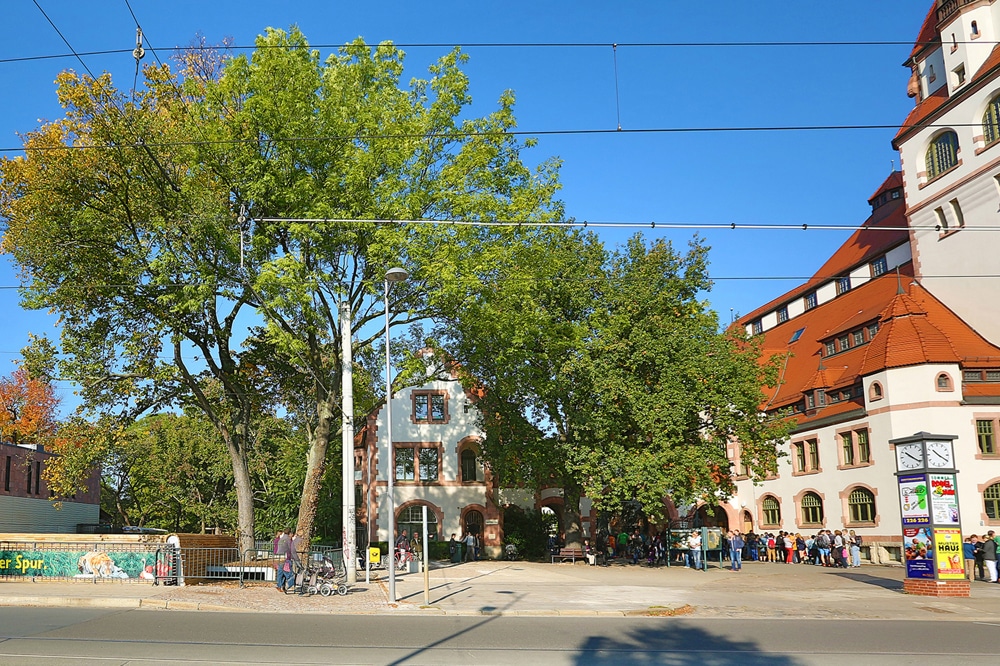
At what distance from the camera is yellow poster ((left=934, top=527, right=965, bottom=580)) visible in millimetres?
20594

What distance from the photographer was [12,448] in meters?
43.1

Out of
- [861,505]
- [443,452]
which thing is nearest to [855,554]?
[861,505]

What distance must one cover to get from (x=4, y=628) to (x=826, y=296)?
5279cm

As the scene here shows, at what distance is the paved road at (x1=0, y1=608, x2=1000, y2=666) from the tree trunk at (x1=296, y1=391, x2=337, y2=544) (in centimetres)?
836

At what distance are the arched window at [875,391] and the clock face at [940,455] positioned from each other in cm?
1997

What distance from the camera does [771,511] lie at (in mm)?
49281

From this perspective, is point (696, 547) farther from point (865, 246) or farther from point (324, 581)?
point (865, 246)

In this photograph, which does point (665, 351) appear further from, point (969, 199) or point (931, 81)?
point (931, 81)

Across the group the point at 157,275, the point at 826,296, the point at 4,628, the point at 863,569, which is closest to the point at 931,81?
the point at 826,296

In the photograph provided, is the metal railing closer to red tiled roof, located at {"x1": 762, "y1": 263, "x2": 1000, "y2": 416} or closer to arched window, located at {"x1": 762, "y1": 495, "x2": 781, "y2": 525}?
red tiled roof, located at {"x1": 762, "y1": 263, "x2": 1000, "y2": 416}

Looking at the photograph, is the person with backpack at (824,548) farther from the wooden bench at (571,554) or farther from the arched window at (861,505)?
the wooden bench at (571,554)

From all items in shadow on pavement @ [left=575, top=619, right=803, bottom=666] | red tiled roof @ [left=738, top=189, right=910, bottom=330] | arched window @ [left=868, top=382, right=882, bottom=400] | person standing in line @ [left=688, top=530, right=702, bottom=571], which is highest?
red tiled roof @ [left=738, top=189, right=910, bottom=330]

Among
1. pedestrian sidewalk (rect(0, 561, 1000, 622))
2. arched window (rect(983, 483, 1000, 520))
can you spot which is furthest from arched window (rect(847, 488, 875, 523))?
pedestrian sidewalk (rect(0, 561, 1000, 622))

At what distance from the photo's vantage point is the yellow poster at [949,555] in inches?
811
